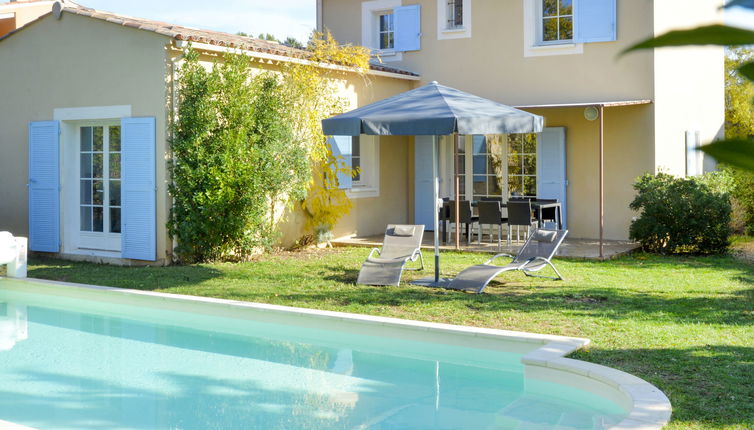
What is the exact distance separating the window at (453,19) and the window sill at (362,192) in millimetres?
3425

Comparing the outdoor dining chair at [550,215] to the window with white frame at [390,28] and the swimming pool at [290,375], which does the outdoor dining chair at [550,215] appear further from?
the swimming pool at [290,375]

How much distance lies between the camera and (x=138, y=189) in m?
12.7

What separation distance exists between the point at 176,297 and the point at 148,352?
1.31 m

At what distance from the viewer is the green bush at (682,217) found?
42.5ft

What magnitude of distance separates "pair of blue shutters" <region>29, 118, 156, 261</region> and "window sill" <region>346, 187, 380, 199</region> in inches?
168

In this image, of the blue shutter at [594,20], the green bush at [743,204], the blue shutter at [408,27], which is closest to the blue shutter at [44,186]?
the blue shutter at [408,27]

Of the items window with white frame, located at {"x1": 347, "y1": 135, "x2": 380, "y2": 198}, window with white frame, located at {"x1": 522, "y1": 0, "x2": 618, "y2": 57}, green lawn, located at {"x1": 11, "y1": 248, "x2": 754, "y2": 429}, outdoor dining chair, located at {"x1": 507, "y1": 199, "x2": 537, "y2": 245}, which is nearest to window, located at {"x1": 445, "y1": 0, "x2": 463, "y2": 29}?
window with white frame, located at {"x1": 522, "y1": 0, "x2": 618, "y2": 57}

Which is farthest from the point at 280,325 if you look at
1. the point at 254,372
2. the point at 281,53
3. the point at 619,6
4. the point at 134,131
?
the point at 619,6

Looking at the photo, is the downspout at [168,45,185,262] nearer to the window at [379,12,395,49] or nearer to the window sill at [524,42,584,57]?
the window at [379,12,395,49]

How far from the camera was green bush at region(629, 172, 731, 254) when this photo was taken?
13.0 meters

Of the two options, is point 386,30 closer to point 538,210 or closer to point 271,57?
point 271,57

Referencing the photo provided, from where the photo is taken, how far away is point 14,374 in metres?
7.21

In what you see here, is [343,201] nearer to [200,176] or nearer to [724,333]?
[200,176]

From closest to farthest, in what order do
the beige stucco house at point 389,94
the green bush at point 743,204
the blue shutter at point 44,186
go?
the beige stucco house at point 389,94 < the blue shutter at point 44,186 < the green bush at point 743,204
